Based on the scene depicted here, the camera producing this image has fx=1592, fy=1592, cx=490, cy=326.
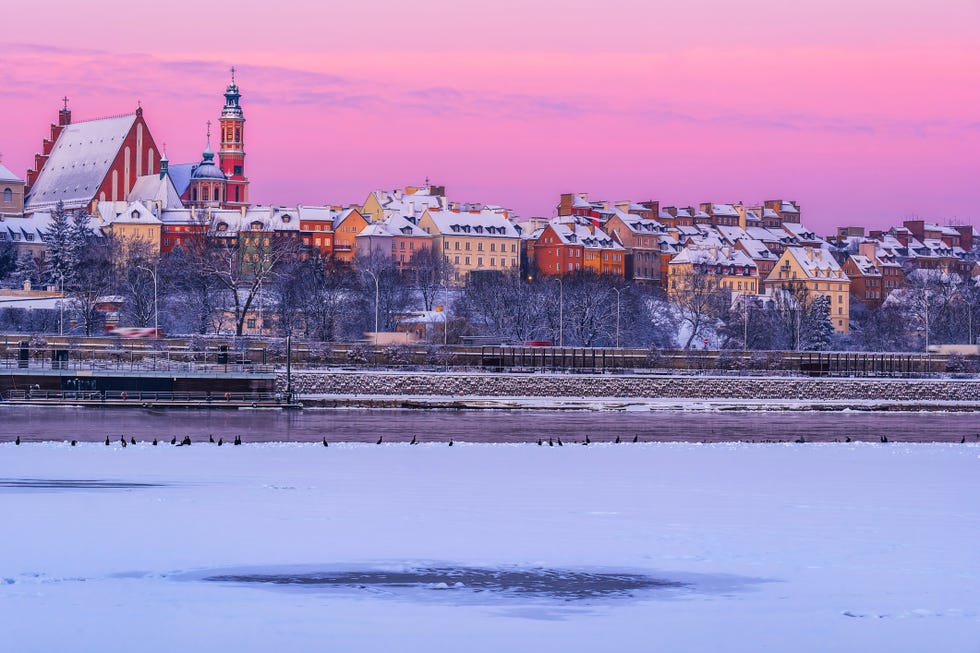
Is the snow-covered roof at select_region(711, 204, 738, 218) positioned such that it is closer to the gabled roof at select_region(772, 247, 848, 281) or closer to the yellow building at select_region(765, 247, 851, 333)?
the gabled roof at select_region(772, 247, 848, 281)

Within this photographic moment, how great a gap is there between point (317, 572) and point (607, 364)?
56802mm

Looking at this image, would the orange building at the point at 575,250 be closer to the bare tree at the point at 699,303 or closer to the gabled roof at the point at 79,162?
the bare tree at the point at 699,303

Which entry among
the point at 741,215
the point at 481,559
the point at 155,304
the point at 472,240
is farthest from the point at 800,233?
the point at 481,559

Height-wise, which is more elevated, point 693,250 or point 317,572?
point 693,250

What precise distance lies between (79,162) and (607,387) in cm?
13652

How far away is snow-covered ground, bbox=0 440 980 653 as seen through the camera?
50.6ft

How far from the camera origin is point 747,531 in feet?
71.2

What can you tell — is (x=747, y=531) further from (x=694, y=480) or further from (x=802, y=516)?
(x=694, y=480)

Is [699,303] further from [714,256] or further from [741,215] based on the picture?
[741,215]

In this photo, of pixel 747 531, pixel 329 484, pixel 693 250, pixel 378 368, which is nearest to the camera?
pixel 747 531

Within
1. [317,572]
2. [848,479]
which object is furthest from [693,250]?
[317,572]

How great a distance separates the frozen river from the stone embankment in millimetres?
6420

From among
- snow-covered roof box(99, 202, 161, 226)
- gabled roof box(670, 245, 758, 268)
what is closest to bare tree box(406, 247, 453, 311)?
gabled roof box(670, 245, 758, 268)

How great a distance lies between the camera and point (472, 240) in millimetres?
156750
